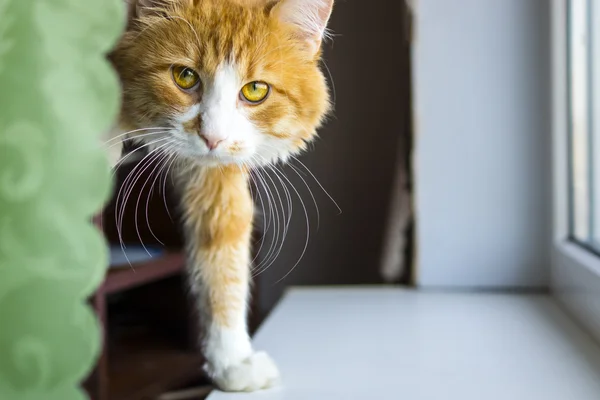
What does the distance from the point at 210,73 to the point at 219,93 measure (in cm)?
2

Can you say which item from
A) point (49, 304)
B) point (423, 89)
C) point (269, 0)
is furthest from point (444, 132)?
point (49, 304)

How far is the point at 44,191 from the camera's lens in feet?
1.56

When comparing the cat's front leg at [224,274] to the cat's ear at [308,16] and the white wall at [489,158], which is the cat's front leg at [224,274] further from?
the white wall at [489,158]

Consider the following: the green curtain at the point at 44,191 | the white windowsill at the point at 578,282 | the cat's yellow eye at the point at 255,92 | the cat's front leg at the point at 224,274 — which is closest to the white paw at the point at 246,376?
the cat's front leg at the point at 224,274

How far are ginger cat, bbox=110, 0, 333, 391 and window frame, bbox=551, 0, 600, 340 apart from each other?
331 mm

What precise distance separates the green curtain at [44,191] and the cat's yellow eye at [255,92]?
0.40 ft

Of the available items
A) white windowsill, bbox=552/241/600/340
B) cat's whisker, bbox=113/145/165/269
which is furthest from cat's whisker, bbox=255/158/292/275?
white windowsill, bbox=552/241/600/340

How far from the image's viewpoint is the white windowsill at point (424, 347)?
1.81ft

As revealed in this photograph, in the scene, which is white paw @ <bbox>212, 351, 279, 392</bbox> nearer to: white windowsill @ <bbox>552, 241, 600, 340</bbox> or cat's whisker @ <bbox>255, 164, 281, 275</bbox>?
cat's whisker @ <bbox>255, 164, 281, 275</bbox>

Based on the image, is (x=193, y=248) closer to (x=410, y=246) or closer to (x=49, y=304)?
(x=49, y=304)

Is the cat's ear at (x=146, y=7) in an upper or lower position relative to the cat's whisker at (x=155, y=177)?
upper

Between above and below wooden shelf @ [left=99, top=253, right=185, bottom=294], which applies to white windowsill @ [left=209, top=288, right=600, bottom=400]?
below

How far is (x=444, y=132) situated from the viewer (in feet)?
2.38

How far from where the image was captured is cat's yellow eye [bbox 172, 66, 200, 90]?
0.50m
